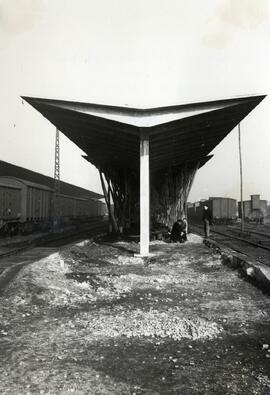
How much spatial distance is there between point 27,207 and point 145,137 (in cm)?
1278

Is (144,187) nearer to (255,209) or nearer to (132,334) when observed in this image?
(132,334)

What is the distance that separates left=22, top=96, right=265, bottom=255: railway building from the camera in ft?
41.7

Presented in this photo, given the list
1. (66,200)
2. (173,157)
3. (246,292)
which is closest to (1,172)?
(66,200)

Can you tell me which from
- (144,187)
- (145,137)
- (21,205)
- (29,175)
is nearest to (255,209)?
(29,175)

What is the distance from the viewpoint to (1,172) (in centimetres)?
3916

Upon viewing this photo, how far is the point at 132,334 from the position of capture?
5.30 metres

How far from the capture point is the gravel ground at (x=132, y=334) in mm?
3889

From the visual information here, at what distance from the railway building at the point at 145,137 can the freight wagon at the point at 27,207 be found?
4.88 metres

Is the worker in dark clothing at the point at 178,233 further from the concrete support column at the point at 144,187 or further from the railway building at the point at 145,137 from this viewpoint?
the concrete support column at the point at 144,187

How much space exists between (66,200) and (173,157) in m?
16.3

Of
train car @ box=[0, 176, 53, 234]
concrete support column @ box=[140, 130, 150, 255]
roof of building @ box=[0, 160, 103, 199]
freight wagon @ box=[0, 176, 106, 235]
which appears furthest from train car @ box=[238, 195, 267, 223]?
concrete support column @ box=[140, 130, 150, 255]

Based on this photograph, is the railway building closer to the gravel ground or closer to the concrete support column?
the concrete support column

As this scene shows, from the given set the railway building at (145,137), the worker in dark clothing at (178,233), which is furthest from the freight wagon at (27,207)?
the worker in dark clothing at (178,233)

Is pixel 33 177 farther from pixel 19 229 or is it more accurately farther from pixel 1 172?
pixel 19 229
